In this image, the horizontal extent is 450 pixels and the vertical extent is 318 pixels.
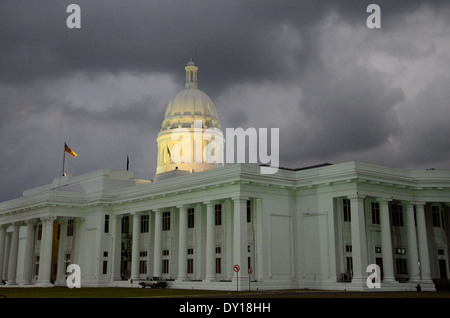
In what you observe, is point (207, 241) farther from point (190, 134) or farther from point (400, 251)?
point (190, 134)

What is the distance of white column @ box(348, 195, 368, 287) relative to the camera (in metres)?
49.6

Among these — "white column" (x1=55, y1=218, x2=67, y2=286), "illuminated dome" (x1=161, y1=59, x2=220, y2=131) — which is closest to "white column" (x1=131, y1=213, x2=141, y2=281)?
"white column" (x1=55, y1=218, x2=67, y2=286)

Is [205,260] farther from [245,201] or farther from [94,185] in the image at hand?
[94,185]

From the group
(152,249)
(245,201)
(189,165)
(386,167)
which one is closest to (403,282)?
(386,167)

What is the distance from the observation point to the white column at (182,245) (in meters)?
58.0

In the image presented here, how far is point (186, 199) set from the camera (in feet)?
193

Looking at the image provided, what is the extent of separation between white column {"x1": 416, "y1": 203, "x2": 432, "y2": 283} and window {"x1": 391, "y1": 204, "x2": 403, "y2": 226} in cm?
281

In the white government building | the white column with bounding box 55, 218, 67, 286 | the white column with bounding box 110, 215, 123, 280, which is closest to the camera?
the white government building

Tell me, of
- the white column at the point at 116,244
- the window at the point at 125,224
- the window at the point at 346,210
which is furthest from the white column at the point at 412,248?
the window at the point at 125,224

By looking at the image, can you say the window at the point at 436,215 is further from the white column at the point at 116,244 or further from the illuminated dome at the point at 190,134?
the white column at the point at 116,244

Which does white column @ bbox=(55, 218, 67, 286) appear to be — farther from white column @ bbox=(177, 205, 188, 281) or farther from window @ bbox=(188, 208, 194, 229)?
white column @ bbox=(177, 205, 188, 281)

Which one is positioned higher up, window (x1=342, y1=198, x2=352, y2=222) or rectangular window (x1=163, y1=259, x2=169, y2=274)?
window (x1=342, y1=198, x2=352, y2=222)

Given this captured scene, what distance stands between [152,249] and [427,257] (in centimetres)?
3088
